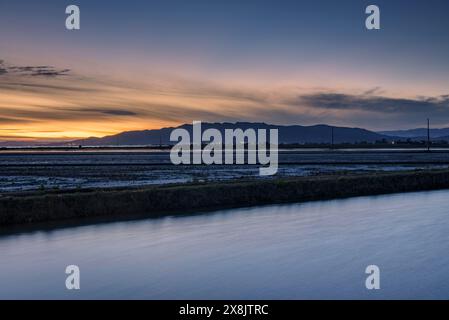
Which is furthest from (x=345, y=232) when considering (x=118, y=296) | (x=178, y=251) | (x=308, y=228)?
(x=118, y=296)

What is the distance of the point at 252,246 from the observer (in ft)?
50.8

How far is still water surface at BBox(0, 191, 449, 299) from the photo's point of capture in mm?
11133

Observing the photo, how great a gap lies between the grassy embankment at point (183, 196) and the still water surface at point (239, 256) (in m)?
1.72

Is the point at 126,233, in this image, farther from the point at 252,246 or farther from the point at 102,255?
the point at 252,246

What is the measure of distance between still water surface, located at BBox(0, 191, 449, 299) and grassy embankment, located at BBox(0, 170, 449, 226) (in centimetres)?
172

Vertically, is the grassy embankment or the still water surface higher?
the grassy embankment

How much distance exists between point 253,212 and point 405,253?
7.95m

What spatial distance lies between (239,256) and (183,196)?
8.30 metres

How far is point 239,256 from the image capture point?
560 inches

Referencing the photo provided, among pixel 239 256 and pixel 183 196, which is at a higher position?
pixel 183 196

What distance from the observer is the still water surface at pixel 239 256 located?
1113cm

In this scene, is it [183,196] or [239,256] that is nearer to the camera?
[239,256]

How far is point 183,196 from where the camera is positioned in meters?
22.2
